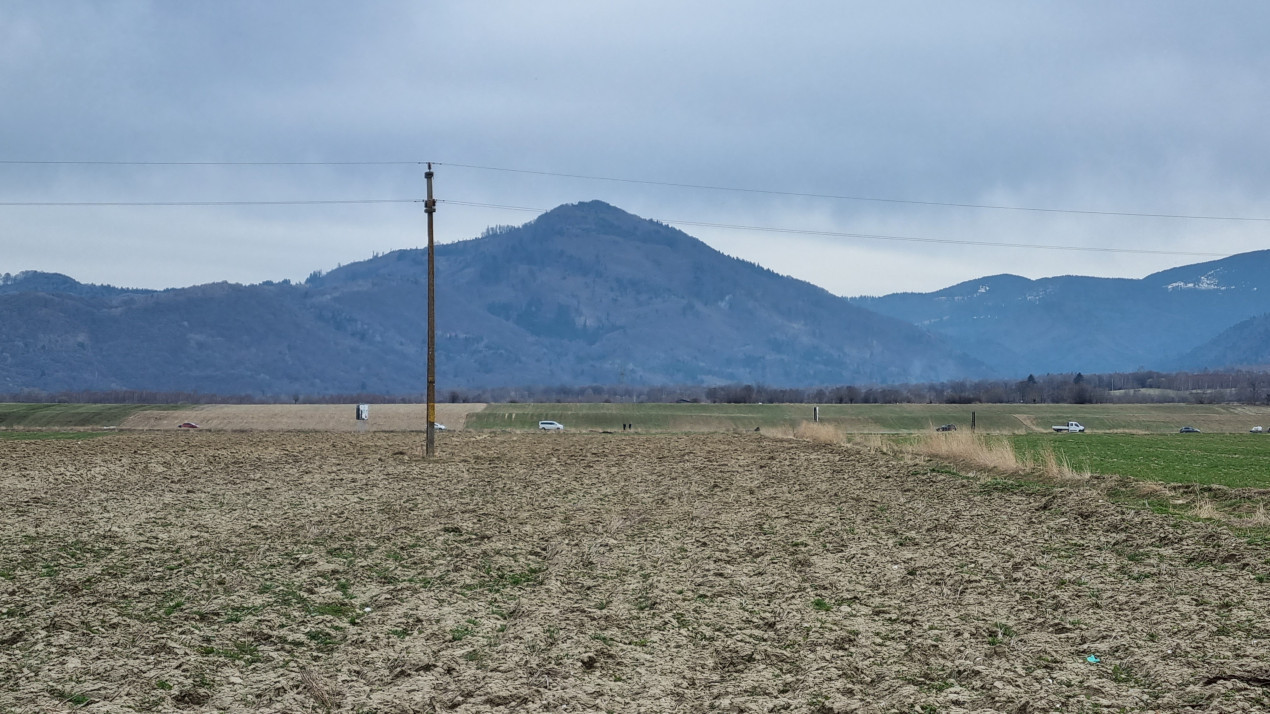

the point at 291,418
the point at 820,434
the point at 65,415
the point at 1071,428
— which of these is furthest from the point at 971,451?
the point at 65,415

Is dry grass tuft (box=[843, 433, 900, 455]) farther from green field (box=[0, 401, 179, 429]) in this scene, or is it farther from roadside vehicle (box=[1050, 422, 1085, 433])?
green field (box=[0, 401, 179, 429])

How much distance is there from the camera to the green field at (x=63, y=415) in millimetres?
95562

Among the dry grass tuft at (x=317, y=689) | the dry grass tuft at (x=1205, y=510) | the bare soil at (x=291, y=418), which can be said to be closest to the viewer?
the dry grass tuft at (x=317, y=689)

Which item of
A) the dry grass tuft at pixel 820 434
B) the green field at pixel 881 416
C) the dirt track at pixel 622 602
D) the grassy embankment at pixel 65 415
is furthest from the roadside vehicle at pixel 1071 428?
the grassy embankment at pixel 65 415

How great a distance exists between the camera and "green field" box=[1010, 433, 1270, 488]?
2777 centimetres

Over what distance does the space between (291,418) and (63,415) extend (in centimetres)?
2004

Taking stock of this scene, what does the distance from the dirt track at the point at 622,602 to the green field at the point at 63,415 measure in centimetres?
7621

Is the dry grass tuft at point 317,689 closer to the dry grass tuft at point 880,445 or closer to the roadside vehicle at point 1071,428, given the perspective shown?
the dry grass tuft at point 880,445

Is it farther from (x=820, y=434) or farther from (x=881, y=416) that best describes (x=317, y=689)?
(x=881, y=416)

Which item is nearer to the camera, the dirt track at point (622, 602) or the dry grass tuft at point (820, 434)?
the dirt track at point (622, 602)

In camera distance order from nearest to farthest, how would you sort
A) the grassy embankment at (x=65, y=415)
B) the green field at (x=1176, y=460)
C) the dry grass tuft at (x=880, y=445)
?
the green field at (x=1176, y=460), the dry grass tuft at (x=880, y=445), the grassy embankment at (x=65, y=415)

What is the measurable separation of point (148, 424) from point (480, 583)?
3687 inches

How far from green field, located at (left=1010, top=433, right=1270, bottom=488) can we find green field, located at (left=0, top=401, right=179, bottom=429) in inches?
3232

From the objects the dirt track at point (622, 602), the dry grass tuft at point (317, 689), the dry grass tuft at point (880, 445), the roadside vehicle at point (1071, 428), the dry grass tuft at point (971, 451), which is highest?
the dry grass tuft at point (971, 451)
